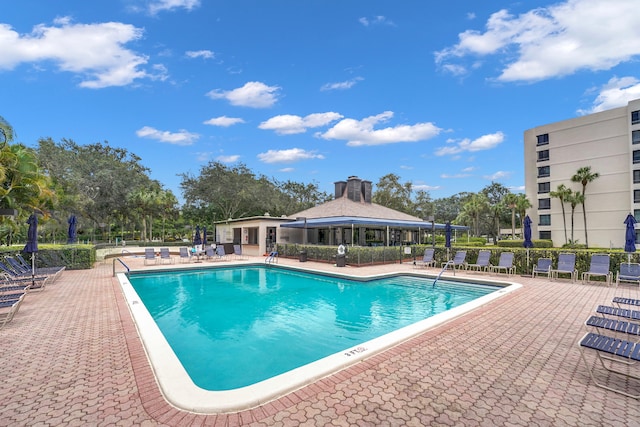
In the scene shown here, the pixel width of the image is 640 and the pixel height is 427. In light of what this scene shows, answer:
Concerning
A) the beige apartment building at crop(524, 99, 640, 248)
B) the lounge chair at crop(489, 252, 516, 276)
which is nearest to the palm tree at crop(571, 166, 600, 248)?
the beige apartment building at crop(524, 99, 640, 248)

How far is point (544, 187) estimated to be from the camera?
3638 cm

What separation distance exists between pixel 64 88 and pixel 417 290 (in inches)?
946

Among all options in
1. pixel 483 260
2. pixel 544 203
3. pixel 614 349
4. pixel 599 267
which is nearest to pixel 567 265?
pixel 599 267

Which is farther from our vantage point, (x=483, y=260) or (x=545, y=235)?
(x=545, y=235)

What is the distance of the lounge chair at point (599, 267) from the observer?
34.2 feet

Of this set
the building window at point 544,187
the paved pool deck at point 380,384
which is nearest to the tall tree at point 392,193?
the building window at point 544,187

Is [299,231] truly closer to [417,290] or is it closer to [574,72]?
[417,290]

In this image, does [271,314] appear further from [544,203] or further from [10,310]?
[544,203]

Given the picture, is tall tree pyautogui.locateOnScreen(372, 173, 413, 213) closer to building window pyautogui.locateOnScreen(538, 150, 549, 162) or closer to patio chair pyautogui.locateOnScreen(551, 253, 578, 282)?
building window pyautogui.locateOnScreen(538, 150, 549, 162)

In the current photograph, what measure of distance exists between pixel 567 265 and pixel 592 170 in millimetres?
28800

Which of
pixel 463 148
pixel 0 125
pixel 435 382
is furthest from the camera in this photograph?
pixel 463 148

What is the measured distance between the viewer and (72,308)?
7.23 metres

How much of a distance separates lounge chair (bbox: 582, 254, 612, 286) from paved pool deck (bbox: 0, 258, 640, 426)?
6.02 metres

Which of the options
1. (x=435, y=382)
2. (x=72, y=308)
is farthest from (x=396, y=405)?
(x=72, y=308)
